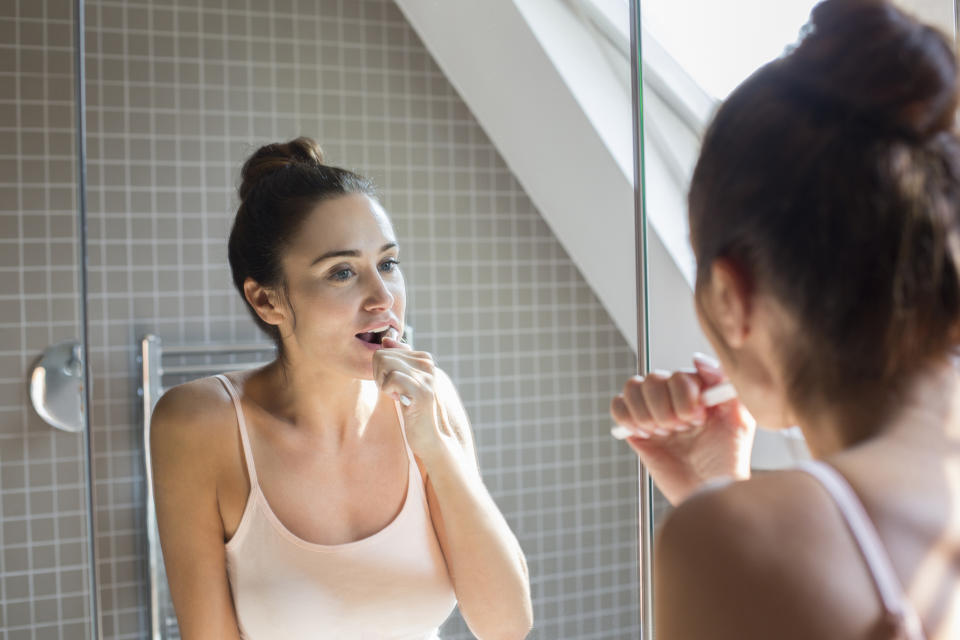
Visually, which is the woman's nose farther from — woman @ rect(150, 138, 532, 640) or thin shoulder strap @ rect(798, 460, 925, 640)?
thin shoulder strap @ rect(798, 460, 925, 640)

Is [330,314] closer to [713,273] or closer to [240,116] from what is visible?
[240,116]

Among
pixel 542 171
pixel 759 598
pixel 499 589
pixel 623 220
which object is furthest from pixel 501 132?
pixel 759 598

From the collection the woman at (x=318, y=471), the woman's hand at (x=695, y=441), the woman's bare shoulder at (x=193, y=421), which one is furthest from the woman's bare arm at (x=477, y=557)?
the woman's hand at (x=695, y=441)

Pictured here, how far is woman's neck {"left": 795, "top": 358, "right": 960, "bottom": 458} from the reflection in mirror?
2.27ft

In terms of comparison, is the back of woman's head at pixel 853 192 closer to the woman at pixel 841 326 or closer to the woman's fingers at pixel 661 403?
the woman at pixel 841 326

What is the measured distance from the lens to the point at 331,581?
0.89 metres

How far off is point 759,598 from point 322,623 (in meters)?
0.65

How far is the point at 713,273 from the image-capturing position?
0.41 meters

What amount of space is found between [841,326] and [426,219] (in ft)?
2.37

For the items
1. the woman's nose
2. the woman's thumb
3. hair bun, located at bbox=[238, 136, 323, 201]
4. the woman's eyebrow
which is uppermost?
hair bun, located at bbox=[238, 136, 323, 201]

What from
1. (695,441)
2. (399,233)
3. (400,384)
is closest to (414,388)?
(400,384)

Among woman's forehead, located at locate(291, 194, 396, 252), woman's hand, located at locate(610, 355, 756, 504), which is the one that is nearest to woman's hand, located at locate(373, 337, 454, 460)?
woman's forehead, located at locate(291, 194, 396, 252)

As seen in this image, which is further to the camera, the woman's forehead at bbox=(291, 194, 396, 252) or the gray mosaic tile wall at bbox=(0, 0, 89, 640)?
the gray mosaic tile wall at bbox=(0, 0, 89, 640)

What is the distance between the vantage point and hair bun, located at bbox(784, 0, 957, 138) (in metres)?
0.37
